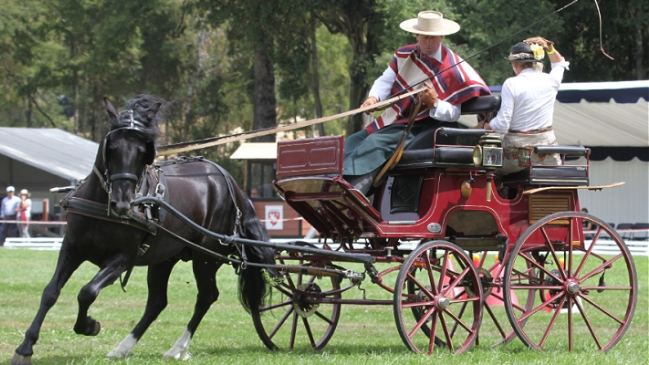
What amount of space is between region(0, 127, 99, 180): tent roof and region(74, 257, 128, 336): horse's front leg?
72.2 feet

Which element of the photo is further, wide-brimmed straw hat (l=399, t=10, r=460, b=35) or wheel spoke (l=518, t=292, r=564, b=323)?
wide-brimmed straw hat (l=399, t=10, r=460, b=35)

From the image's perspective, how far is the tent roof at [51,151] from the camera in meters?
28.7

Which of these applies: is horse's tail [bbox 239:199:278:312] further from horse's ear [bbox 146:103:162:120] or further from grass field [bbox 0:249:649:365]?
horse's ear [bbox 146:103:162:120]

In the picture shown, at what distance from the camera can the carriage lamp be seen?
7273mm

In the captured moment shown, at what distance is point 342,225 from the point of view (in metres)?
7.75

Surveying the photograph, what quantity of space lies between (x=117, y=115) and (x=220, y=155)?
138 ft

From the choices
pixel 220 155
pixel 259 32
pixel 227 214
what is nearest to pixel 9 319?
pixel 227 214

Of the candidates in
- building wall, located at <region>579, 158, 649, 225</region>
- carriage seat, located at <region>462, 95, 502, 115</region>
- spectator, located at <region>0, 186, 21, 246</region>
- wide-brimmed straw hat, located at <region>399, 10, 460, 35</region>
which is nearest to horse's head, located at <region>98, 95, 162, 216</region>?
wide-brimmed straw hat, located at <region>399, 10, 460, 35</region>

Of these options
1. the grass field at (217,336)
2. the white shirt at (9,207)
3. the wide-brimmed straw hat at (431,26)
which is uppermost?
the wide-brimmed straw hat at (431,26)

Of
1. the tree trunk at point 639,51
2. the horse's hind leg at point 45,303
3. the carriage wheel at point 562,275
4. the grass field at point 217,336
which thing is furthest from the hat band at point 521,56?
the tree trunk at point 639,51

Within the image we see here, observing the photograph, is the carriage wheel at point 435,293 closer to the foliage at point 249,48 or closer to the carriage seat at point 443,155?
the carriage seat at point 443,155

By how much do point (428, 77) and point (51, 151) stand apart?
25973 millimetres

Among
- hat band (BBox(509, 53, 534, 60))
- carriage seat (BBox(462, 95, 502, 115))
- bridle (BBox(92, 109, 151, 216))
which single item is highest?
hat band (BBox(509, 53, 534, 60))

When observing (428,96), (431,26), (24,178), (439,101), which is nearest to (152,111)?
(428,96)
